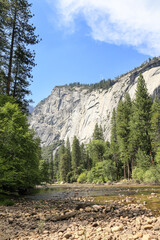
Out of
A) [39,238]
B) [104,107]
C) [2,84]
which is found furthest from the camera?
[104,107]

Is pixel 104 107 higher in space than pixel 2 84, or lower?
higher

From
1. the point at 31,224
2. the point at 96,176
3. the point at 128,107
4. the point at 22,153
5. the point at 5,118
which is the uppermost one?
the point at 128,107

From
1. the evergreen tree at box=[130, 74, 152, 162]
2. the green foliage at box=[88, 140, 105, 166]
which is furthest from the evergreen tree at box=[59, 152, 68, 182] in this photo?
the evergreen tree at box=[130, 74, 152, 162]

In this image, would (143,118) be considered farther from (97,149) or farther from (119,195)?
(97,149)

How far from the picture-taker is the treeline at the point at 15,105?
1159 centimetres

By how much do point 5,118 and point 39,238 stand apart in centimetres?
918

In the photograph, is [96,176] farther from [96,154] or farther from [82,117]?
[82,117]

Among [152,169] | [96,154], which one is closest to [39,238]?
[152,169]

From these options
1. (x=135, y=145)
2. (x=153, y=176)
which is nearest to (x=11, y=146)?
(x=153, y=176)

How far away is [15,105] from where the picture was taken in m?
14.0

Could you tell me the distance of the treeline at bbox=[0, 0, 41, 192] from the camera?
38.0ft

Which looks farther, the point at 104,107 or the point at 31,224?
the point at 104,107

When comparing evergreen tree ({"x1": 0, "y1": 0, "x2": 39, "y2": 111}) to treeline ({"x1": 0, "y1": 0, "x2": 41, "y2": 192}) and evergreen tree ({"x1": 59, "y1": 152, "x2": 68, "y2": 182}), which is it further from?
evergreen tree ({"x1": 59, "y1": 152, "x2": 68, "y2": 182})

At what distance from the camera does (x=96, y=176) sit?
4584cm
